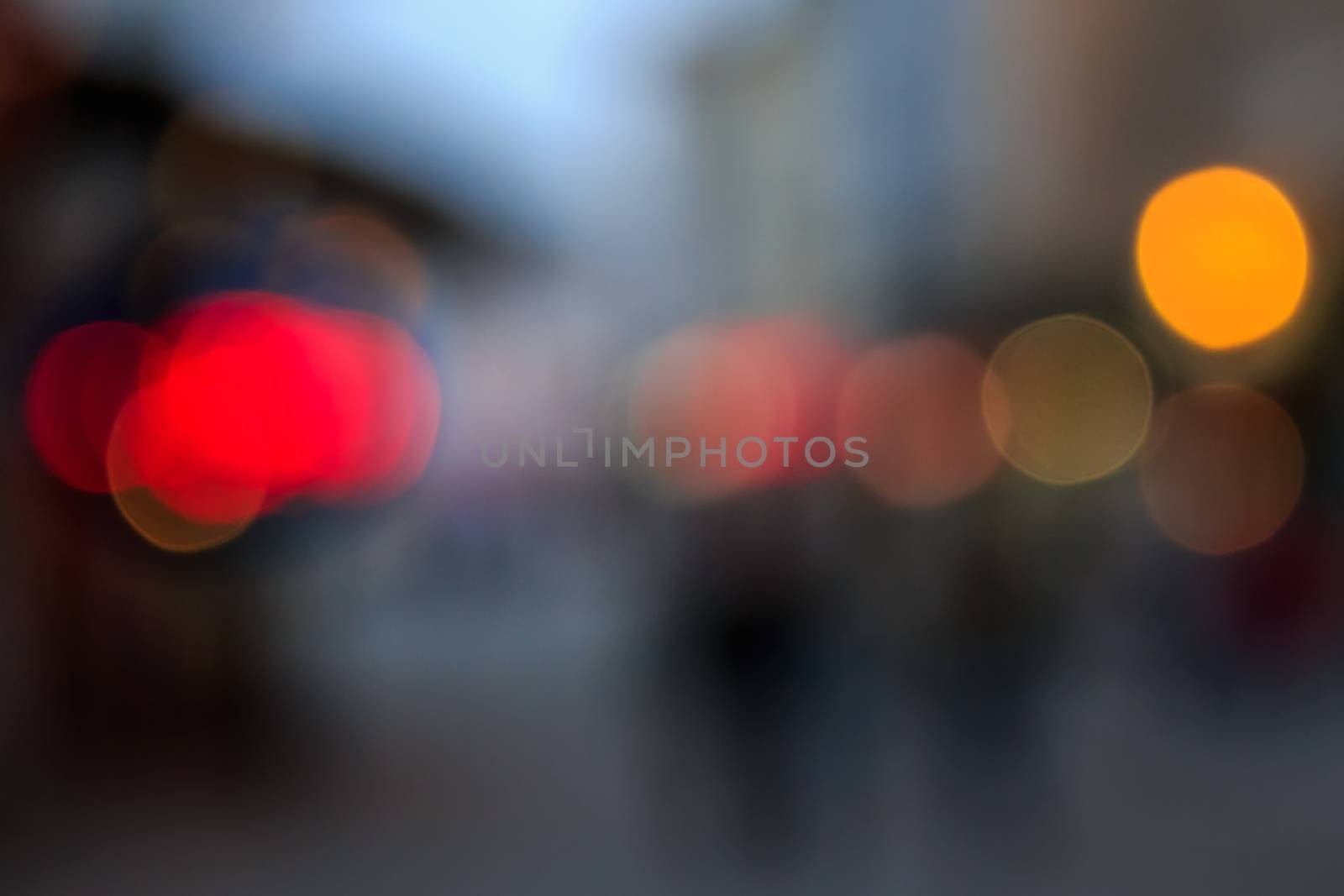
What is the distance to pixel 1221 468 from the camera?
76 cm

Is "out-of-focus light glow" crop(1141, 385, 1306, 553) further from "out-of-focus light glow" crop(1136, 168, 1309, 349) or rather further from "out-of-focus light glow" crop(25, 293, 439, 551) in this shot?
"out-of-focus light glow" crop(25, 293, 439, 551)

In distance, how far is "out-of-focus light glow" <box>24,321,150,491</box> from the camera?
→ 70 cm

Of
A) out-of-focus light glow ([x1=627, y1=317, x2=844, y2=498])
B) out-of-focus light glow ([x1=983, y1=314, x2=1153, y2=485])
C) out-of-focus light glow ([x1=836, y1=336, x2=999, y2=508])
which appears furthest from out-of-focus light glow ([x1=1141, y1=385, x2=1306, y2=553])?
out-of-focus light glow ([x1=627, y1=317, x2=844, y2=498])

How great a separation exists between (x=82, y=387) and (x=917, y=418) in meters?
0.71

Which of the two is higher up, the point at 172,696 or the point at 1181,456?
the point at 1181,456

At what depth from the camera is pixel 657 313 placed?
0.71 m

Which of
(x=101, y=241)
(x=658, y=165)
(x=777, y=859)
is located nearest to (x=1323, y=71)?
(x=658, y=165)

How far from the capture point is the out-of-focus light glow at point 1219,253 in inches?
29.4

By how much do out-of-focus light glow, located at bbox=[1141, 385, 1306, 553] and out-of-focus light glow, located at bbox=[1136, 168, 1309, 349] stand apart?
6 centimetres

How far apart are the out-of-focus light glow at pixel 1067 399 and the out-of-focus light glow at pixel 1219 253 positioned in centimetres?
7

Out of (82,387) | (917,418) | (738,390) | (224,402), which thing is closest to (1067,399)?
(917,418)

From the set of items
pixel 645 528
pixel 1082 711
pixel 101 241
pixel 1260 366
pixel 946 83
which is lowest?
pixel 1082 711

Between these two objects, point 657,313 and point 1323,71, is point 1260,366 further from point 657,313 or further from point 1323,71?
point 657,313

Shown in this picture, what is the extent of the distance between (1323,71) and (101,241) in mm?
1088
